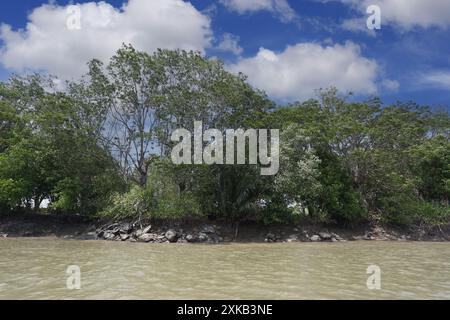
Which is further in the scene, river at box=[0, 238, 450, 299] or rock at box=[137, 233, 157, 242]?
rock at box=[137, 233, 157, 242]

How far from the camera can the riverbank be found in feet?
68.8

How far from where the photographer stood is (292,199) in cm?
2269

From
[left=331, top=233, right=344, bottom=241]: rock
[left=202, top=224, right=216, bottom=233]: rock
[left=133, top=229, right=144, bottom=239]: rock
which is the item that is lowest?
[left=331, top=233, right=344, bottom=241]: rock

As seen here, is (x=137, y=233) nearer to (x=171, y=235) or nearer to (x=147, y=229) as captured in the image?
(x=147, y=229)

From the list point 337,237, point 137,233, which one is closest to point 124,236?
point 137,233

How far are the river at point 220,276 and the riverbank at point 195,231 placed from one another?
21.5 ft

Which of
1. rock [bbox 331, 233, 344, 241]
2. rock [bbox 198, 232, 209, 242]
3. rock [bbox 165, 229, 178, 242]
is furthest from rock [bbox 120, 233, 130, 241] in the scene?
rock [bbox 331, 233, 344, 241]

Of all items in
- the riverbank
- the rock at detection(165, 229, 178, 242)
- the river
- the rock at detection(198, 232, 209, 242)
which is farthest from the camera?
the riverbank

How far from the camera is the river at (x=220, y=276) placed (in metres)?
7.54

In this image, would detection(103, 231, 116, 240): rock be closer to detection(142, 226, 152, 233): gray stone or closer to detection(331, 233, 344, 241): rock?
detection(142, 226, 152, 233): gray stone

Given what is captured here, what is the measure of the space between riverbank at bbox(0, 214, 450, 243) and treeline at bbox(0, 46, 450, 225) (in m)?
0.58

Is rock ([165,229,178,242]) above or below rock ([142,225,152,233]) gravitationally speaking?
below
